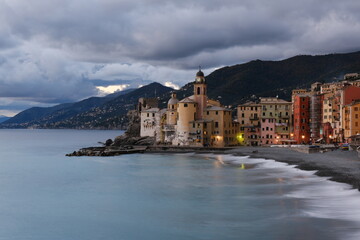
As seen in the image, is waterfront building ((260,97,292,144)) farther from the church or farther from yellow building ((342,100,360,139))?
yellow building ((342,100,360,139))

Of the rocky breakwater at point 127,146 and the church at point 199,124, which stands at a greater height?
the church at point 199,124

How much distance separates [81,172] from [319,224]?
145ft

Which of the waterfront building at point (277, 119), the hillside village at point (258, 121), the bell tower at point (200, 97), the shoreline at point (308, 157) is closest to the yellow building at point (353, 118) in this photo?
the hillside village at point (258, 121)

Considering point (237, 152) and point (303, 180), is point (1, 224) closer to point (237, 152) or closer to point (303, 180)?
point (303, 180)

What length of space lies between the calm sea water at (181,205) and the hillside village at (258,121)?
36.1 metres

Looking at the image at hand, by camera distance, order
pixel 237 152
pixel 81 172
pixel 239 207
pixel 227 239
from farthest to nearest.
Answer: pixel 237 152, pixel 81 172, pixel 239 207, pixel 227 239

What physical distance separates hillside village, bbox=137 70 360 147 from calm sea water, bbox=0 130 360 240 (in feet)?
119

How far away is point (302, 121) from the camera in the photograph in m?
99.2

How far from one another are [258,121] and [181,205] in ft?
231

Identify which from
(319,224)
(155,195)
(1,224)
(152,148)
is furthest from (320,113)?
(1,224)

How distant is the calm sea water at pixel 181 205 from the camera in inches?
1104

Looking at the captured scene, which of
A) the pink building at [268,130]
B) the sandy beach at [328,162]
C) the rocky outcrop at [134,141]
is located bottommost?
the sandy beach at [328,162]

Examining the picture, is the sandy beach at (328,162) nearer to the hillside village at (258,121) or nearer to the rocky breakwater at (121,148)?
the hillside village at (258,121)

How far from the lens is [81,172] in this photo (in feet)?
212
